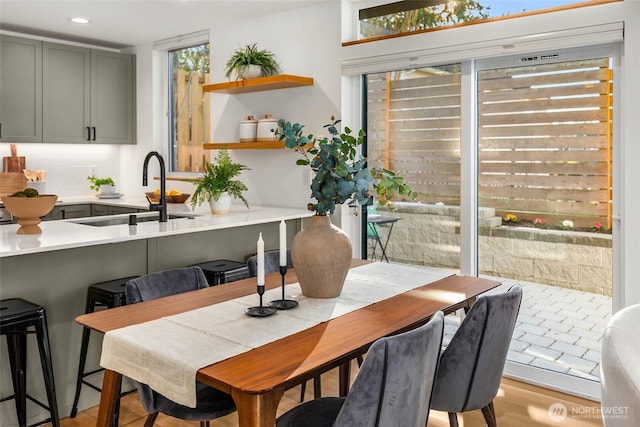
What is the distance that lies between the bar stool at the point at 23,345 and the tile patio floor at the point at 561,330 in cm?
250

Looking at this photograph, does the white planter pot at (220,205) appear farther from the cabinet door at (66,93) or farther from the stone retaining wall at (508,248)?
the cabinet door at (66,93)

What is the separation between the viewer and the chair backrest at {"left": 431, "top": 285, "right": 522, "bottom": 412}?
1.89 meters

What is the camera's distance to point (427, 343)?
60.1 inches

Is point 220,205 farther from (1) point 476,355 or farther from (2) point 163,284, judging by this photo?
(1) point 476,355

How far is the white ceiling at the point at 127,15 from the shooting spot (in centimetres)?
412

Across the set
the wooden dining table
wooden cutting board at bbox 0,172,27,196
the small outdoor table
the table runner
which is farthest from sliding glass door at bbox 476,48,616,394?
wooden cutting board at bbox 0,172,27,196

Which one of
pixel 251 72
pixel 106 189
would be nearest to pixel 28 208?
pixel 251 72

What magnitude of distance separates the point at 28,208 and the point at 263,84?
1828 millimetres

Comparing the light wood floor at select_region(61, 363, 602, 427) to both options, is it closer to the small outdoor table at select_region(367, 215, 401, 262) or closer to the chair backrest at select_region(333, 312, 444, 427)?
the small outdoor table at select_region(367, 215, 401, 262)

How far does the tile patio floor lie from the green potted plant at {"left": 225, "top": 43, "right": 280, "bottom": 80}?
7.62 feet

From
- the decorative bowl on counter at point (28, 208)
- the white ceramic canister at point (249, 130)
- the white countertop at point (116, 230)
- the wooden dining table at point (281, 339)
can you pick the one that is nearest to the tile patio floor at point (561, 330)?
the wooden dining table at point (281, 339)

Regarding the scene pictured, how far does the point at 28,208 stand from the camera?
295 cm
